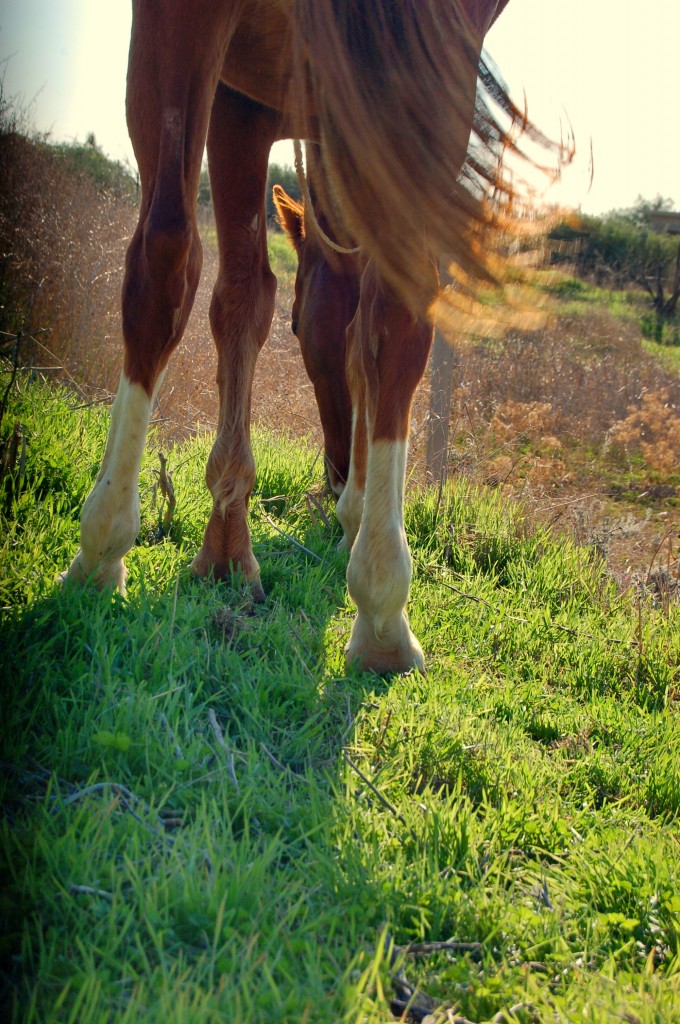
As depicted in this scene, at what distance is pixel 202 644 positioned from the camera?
2143 millimetres

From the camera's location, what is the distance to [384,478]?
223 centimetres

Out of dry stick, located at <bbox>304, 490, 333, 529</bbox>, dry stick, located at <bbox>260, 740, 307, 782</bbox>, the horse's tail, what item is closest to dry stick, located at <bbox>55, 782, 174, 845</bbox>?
dry stick, located at <bbox>260, 740, 307, 782</bbox>

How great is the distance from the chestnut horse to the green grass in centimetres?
26

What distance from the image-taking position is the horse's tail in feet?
5.95

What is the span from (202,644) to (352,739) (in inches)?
18.5

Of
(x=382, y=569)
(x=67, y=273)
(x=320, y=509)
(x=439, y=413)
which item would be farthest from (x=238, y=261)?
(x=67, y=273)

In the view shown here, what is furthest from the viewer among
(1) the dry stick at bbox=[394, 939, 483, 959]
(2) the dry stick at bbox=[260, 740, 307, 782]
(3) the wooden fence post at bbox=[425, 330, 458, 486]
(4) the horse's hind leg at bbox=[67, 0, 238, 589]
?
(3) the wooden fence post at bbox=[425, 330, 458, 486]

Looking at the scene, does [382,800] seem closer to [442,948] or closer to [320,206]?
[442,948]

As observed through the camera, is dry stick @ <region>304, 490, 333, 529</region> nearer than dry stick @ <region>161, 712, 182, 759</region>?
No

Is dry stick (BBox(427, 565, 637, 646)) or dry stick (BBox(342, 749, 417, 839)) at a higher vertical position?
dry stick (BBox(427, 565, 637, 646))

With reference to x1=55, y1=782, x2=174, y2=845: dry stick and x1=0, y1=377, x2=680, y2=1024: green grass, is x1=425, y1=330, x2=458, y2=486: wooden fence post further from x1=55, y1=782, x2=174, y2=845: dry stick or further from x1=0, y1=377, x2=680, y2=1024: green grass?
x1=55, y1=782, x2=174, y2=845: dry stick

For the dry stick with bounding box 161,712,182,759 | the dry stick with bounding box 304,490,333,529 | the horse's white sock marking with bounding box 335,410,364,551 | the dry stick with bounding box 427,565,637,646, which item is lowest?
the dry stick with bounding box 161,712,182,759

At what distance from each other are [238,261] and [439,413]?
1528 mm

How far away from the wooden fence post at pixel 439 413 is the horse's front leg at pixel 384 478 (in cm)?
180
